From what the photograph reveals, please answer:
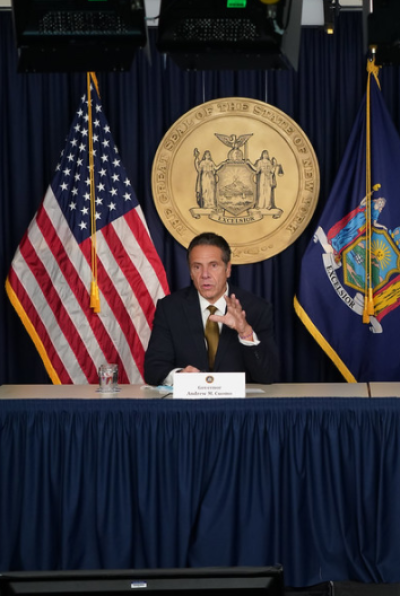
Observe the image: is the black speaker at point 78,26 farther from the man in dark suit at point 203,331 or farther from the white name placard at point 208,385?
the white name placard at point 208,385

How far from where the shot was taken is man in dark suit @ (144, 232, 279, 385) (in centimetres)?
344

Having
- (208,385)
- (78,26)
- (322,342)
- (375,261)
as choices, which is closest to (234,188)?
(375,261)

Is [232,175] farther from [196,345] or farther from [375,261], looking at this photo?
[196,345]

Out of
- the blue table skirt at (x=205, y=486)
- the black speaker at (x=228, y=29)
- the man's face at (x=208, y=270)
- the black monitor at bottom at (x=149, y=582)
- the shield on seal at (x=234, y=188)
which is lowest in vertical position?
the blue table skirt at (x=205, y=486)

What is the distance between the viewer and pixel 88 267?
457cm

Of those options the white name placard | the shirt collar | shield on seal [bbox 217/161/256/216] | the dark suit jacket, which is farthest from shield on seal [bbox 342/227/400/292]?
the white name placard

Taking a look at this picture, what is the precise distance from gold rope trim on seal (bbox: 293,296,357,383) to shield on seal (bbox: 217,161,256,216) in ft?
2.30

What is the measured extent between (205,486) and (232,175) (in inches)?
96.4

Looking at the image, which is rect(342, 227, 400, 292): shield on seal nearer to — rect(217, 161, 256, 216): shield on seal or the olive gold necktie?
rect(217, 161, 256, 216): shield on seal

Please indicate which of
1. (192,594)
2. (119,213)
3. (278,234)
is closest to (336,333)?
(278,234)

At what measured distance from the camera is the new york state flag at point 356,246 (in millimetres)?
4574

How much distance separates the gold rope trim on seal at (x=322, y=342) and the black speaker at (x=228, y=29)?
1.64 meters

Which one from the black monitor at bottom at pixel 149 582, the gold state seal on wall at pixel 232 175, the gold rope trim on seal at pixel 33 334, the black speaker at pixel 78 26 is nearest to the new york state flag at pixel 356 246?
the gold state seal on wall at pixel 232 175

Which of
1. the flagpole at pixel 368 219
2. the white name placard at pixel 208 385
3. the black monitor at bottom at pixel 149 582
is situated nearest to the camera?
the black monitor at bottom at pixel 149 582
